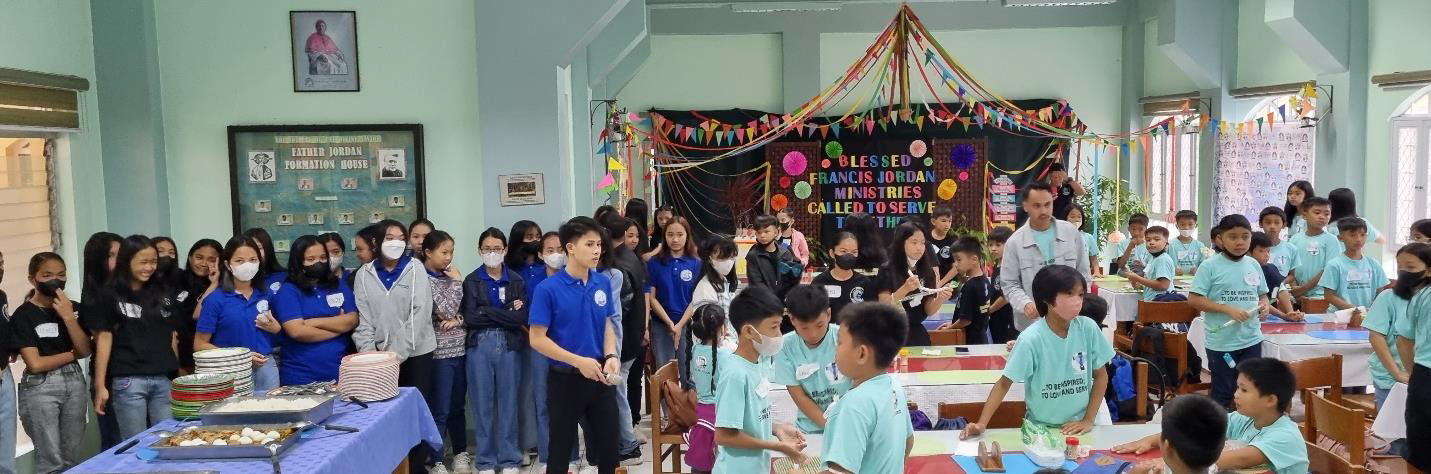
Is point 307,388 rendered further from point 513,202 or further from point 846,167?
point 846,167

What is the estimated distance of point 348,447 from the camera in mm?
3986

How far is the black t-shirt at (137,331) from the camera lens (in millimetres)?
4957

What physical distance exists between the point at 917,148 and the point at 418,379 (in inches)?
387

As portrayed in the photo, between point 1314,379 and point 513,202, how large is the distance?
4.62 metres

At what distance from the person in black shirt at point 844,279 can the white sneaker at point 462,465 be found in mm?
2220

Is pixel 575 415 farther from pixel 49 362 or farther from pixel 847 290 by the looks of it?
pixel 49 362

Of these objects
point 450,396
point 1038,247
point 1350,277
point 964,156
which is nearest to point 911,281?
point 1038,247

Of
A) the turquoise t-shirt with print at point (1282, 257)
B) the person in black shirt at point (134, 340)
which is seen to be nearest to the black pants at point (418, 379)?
the person in black shirt at point (134, 340)

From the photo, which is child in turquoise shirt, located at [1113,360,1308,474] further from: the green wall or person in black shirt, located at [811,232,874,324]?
the green wall

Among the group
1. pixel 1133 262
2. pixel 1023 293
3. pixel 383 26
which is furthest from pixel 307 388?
pixel 1133 262

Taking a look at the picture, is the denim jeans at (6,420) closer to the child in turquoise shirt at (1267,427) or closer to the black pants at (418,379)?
the black pants at (418,379)

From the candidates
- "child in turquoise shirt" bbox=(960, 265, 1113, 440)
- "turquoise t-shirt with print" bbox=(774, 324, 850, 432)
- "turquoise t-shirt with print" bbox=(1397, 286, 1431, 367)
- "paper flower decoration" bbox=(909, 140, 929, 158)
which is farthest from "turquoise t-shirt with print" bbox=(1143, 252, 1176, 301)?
"paper flower decoration" bbox=(909, 140, 929, 158)

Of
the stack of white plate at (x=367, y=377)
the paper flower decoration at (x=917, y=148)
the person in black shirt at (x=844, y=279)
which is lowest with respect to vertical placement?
the stack of white plate at (x=367, y=377)

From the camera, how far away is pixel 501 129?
270 inches
